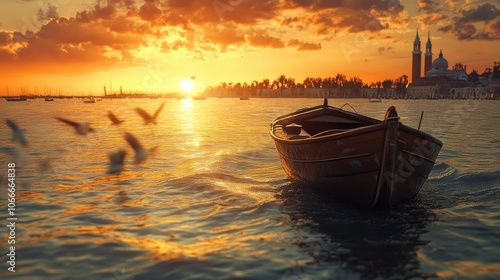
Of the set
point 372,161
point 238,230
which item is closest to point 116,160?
point 238,230

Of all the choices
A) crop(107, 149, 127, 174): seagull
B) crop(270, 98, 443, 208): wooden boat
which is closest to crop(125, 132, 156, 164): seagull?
crop(107, 149, 127, 174): seagull

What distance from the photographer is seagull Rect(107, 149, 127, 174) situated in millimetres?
16203

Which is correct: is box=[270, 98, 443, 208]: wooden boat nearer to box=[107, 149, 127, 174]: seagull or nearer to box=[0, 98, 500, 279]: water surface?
box=[0, 98, 500, 279]: water surface

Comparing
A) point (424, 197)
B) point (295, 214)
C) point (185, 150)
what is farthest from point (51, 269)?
point (185, 150)

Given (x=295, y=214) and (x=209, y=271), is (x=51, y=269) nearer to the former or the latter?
(x=209, y=271)

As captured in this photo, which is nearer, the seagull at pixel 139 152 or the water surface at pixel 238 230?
the water surface at pixel 238 230

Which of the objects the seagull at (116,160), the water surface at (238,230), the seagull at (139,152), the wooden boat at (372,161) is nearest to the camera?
the water surface at (238,230)

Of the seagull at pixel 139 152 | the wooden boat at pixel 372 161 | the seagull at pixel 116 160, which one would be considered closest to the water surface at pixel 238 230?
the wooden boat at pixel 372 161

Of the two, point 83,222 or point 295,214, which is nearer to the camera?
point 83,222

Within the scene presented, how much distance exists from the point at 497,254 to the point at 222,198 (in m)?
6.45

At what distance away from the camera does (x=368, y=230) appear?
320 inches

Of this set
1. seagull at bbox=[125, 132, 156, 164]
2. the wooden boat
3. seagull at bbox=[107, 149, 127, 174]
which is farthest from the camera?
seagull at bbox=[125, 132, 156, 164]

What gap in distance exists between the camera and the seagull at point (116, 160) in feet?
53.2

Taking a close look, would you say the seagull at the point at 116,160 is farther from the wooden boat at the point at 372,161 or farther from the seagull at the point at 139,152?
the wooden boat at the point at 372,161
